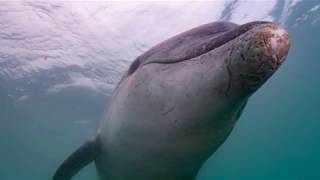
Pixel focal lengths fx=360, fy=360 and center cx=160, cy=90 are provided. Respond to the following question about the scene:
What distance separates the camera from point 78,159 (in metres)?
4.96

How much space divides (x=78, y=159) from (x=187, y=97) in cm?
282

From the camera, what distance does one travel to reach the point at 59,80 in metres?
26.7

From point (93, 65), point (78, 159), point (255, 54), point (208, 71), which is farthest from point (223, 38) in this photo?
point (93, 65)

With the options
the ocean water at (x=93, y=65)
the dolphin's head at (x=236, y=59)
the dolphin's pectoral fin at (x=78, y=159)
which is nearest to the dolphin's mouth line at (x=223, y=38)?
the dolphin's head at (x=236, y=59)

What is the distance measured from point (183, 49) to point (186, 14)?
54.8ft

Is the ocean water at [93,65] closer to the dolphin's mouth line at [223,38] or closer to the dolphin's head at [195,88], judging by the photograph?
the dolphin's head at [195,88]

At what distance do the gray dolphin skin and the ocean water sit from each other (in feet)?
11.4

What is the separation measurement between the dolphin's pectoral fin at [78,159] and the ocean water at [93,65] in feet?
9.11

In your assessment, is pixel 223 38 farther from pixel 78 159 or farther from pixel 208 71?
pixel 78 159

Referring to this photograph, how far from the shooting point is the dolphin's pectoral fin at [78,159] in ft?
15.7

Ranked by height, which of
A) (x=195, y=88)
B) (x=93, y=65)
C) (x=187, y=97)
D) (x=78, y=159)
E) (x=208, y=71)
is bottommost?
(x=93, y=65)

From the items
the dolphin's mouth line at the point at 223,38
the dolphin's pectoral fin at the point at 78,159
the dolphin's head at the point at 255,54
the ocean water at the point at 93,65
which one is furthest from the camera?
the ocean water at the point at 93,65

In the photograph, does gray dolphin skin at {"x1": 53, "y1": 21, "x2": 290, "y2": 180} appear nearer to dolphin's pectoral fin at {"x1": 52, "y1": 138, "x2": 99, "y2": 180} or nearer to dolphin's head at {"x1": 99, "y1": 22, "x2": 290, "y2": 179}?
dolphin's head at {"x1": 99, "y1": 22, "x2": 290, "y2": 179}

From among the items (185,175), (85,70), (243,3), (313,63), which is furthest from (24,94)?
(185,175)
